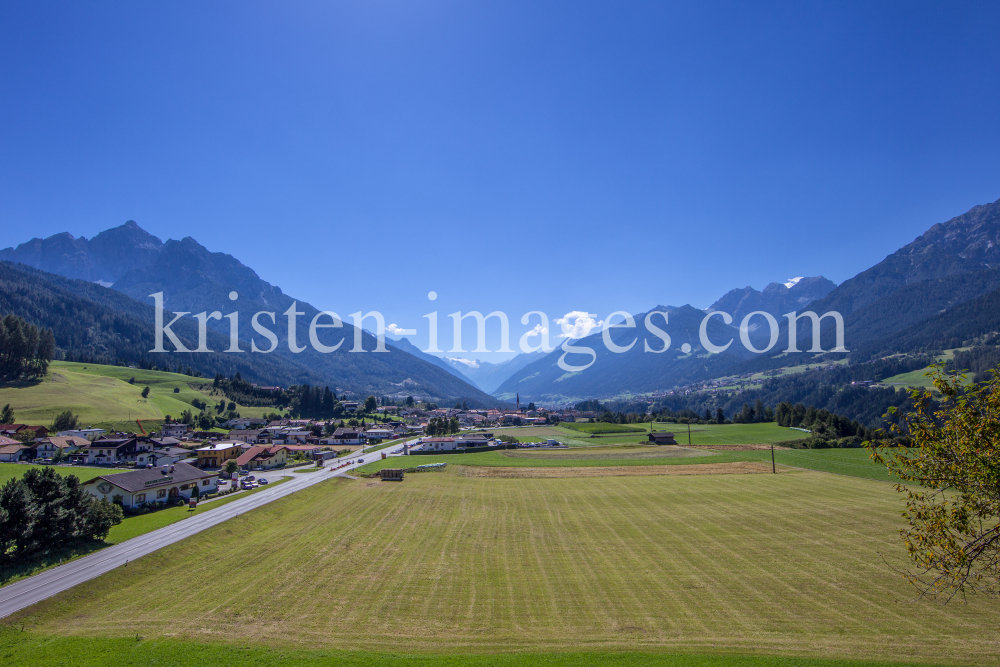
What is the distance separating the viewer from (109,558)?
29.2m

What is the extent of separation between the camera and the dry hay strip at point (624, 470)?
2356 inches

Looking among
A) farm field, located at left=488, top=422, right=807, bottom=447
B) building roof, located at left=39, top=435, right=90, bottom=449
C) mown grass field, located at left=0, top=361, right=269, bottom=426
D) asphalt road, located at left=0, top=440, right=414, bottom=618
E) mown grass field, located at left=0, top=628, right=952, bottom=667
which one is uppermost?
mown grass field, located at left=0, top=361, right=269, bottom=426

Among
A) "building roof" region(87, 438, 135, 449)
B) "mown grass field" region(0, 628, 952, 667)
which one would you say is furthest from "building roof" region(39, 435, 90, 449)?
"mown grass field" region(0, 628, 952, 667)

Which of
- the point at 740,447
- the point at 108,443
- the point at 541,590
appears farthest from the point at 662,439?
the point at 108,443

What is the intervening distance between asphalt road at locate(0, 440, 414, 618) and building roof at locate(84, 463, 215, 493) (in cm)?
664

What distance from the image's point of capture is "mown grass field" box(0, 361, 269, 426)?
98.4 meters

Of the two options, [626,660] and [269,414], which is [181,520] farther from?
[269,414]

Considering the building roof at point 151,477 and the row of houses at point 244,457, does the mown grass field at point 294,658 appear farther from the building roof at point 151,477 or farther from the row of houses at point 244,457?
the row of houses at point 244,457

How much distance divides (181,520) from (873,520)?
180 feet

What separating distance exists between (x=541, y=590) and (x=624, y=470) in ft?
138

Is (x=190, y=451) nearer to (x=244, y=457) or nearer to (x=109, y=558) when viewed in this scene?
(x=244, y=457)

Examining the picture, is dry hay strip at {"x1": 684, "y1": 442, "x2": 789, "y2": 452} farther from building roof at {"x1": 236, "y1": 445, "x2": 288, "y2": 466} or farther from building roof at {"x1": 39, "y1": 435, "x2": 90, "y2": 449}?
building roof at {"x1": 39, "y1": 435, "x2": 90, "y2": 449}

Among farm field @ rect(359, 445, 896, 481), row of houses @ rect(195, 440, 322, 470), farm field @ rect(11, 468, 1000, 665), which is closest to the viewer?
farm field @ rect(11, 468, 1000, 665)

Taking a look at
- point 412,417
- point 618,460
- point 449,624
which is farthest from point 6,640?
point 412,417
